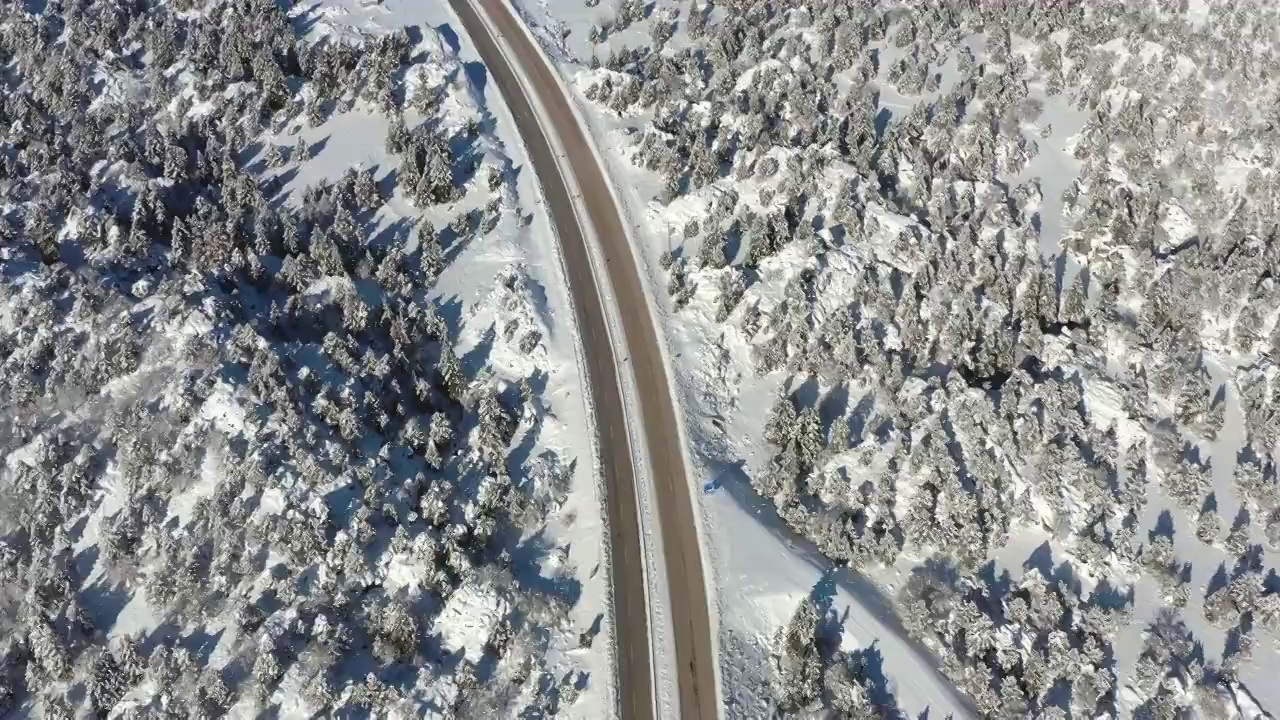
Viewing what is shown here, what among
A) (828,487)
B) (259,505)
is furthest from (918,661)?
(259,505)

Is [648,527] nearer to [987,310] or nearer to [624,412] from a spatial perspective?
[624,412]

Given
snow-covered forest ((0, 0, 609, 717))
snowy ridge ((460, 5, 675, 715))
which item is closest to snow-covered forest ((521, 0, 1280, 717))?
snowy ridge ((460, 5, 675, 715))

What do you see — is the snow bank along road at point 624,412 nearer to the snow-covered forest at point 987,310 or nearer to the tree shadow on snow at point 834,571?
the snow-covered forest at point 987,310

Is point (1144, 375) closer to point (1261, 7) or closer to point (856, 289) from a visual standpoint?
point (856, 289)

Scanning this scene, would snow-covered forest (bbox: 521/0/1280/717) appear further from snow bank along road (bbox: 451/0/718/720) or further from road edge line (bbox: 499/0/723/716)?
snow bank along road (bbox: 451/0/718/720)

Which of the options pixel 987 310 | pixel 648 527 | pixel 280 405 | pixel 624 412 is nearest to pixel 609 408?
pixel 624 412
